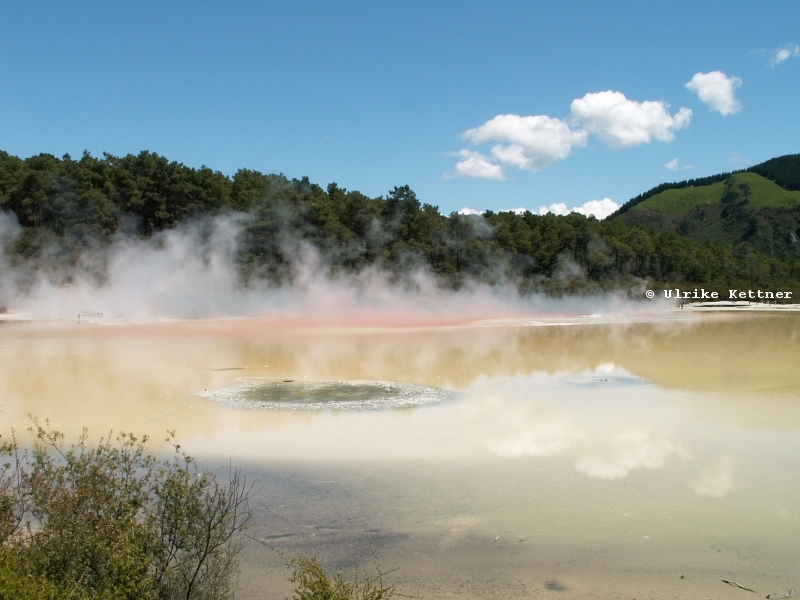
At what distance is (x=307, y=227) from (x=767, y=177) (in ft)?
335

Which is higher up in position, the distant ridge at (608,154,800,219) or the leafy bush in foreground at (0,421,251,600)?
the distant ridge at (608,154,800,219)

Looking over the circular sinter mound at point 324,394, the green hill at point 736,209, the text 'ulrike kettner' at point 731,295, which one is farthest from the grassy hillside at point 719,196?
the circular sinter mound at point 324,394

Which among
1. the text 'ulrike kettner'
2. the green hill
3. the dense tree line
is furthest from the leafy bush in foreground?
the green hill

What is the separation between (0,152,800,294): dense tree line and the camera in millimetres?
39344

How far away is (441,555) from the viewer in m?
5.44

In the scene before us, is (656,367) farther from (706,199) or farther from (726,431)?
(706,199)

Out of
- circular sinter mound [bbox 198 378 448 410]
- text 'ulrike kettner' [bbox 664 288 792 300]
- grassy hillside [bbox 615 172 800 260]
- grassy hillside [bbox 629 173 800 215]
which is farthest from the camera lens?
→ grassy hillside [bbox 629 173 800 215]

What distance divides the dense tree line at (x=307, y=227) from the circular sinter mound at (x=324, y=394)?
28607 mm

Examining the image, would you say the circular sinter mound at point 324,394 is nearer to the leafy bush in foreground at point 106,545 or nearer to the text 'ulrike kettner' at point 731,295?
the leafy bush in foreground at point 106,545

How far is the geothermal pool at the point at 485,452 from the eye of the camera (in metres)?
5.31

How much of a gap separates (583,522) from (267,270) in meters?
37.1

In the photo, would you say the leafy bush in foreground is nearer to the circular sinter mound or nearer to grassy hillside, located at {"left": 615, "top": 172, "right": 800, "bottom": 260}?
the circular sinter mound

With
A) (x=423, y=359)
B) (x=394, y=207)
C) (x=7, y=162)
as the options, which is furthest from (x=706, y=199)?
(x=423, y=359)

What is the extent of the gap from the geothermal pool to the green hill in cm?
8182
